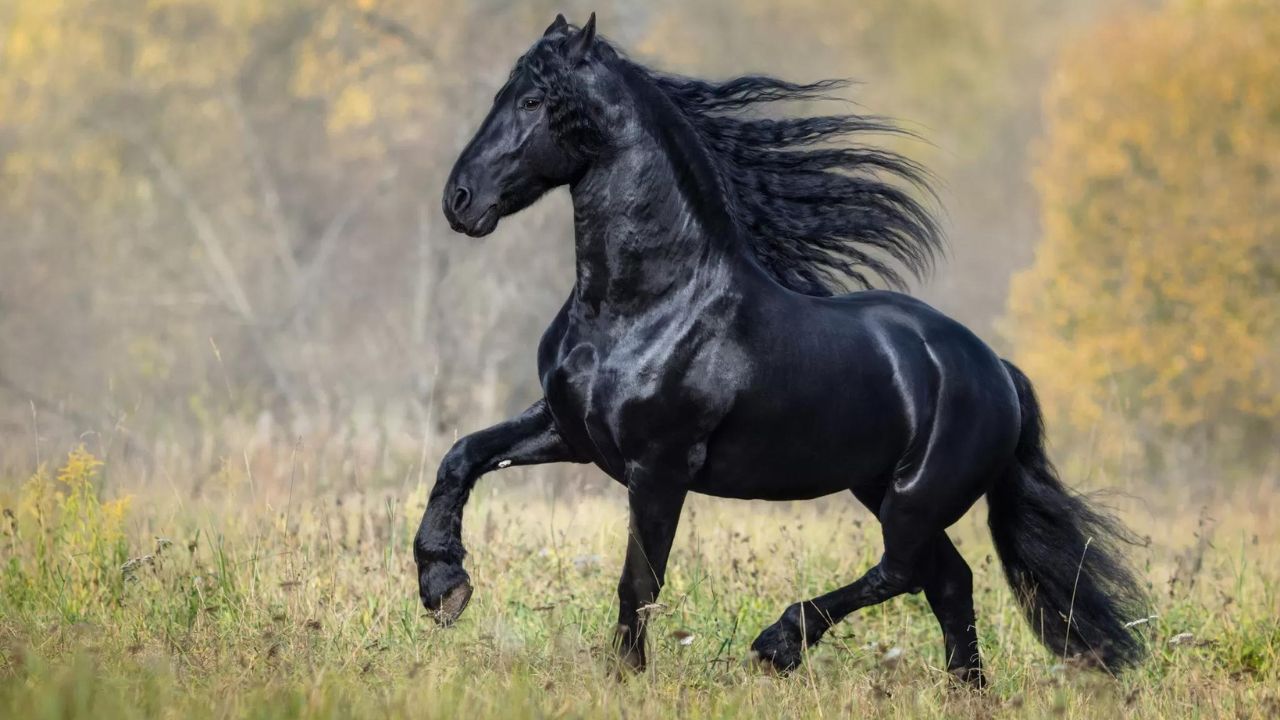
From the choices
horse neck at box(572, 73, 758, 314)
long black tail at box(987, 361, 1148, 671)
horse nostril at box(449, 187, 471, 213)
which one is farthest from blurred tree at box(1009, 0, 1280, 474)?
horse nostril at box(449, 187, 471, 213)

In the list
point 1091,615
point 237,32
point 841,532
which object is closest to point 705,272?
point 1091,615

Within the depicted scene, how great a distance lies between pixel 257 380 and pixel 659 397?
→ 15.6 meters

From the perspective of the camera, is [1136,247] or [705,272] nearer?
[705,272]

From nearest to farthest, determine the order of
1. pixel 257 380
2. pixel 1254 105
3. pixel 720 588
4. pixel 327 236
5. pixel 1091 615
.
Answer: pixel 1091 615
pixel 720 588
pixel 1254 105
pixel 257 380
pixel 327 236

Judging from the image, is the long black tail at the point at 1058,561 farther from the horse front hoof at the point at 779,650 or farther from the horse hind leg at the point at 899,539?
the horse front hoof at the point at 779,650

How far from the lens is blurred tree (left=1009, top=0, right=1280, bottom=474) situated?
54.5 ft

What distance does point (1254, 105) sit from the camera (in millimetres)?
A: 16672

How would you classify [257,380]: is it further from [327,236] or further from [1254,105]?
[1254,105]

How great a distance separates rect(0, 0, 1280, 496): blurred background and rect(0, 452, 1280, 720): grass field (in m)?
3.98

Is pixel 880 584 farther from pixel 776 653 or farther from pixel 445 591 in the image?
pixel 445 591

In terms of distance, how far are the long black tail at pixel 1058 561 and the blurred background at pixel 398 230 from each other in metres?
6.17

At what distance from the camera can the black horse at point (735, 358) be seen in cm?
475

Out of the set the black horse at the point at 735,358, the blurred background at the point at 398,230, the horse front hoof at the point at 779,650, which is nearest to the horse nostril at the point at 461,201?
the black horse at the point at 735,358

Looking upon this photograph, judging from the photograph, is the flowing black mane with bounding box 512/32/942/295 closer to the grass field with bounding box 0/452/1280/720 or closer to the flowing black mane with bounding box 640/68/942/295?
the flowing black mane with bounding box 640/68/942/295
